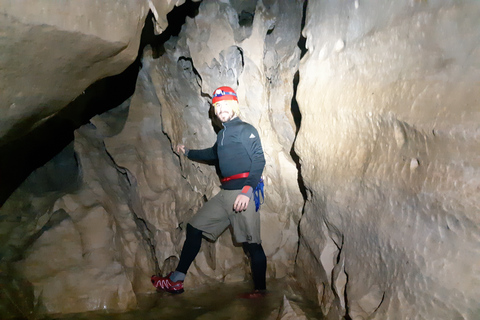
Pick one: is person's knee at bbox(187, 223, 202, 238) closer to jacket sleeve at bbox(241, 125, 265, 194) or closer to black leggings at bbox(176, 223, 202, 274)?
black leggings at bbox(176, 223, 202, 274)

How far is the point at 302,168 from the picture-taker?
115 inches

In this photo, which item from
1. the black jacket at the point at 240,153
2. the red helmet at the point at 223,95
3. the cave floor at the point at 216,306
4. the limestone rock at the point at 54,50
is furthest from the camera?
the red helmet at the point at 223,95

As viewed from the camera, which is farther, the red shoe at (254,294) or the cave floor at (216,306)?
the red shoe at (254,294)

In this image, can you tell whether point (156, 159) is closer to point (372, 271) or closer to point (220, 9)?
A: point (220, 9)

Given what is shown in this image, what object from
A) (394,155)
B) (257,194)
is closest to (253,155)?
(257,194)

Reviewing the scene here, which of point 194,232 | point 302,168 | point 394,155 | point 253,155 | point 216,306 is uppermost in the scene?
point 394,155

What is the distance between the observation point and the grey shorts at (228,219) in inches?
113

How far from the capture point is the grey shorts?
9.39ft

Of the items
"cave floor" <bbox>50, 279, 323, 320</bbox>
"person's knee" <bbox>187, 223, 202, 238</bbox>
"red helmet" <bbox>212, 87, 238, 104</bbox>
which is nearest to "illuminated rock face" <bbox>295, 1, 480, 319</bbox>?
"cave floor" <bbox>50, 279, 323, 320</bbox>

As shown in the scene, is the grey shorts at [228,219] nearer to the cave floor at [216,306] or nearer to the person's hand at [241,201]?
the person's hand at [241,201]

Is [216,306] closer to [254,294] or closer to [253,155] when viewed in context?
[254,294]

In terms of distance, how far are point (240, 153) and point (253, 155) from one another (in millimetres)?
140

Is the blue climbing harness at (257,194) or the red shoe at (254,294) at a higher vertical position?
the blue climbing harness at (257,194)

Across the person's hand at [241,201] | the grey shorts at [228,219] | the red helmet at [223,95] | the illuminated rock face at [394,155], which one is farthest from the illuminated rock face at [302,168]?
the person's hand at [241,201]
